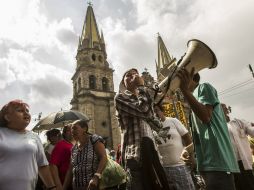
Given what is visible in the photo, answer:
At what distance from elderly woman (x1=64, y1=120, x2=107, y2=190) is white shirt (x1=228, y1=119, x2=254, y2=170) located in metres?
2.48

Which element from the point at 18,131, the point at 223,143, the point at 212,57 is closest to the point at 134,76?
the point at 212,57

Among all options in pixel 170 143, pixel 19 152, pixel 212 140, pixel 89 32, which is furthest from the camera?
pixel 89 32

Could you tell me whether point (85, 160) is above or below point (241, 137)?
below

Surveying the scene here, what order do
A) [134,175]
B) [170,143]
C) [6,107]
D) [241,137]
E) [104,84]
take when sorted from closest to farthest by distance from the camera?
[134,175] < [6,107] < [170,143] < [241,137] < [104,84]

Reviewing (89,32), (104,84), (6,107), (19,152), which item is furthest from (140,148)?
(89,32)

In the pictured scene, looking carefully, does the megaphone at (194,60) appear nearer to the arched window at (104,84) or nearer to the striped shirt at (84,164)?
the striped shirt at (84,164)

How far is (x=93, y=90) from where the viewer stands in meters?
37.7

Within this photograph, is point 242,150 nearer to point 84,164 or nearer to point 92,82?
point 84,164

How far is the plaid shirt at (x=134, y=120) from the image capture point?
2912 mm

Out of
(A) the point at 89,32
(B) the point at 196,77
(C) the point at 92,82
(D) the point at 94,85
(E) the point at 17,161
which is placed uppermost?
(A) the point at 89,32

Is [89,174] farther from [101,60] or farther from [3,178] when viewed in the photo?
[101,60]

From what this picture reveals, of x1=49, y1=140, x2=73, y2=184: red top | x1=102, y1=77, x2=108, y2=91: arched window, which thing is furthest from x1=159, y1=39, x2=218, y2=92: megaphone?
x1=102, y1=77, x2=108, y2=91: arched window

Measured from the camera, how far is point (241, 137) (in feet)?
16.3

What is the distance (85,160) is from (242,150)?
2815 mm
